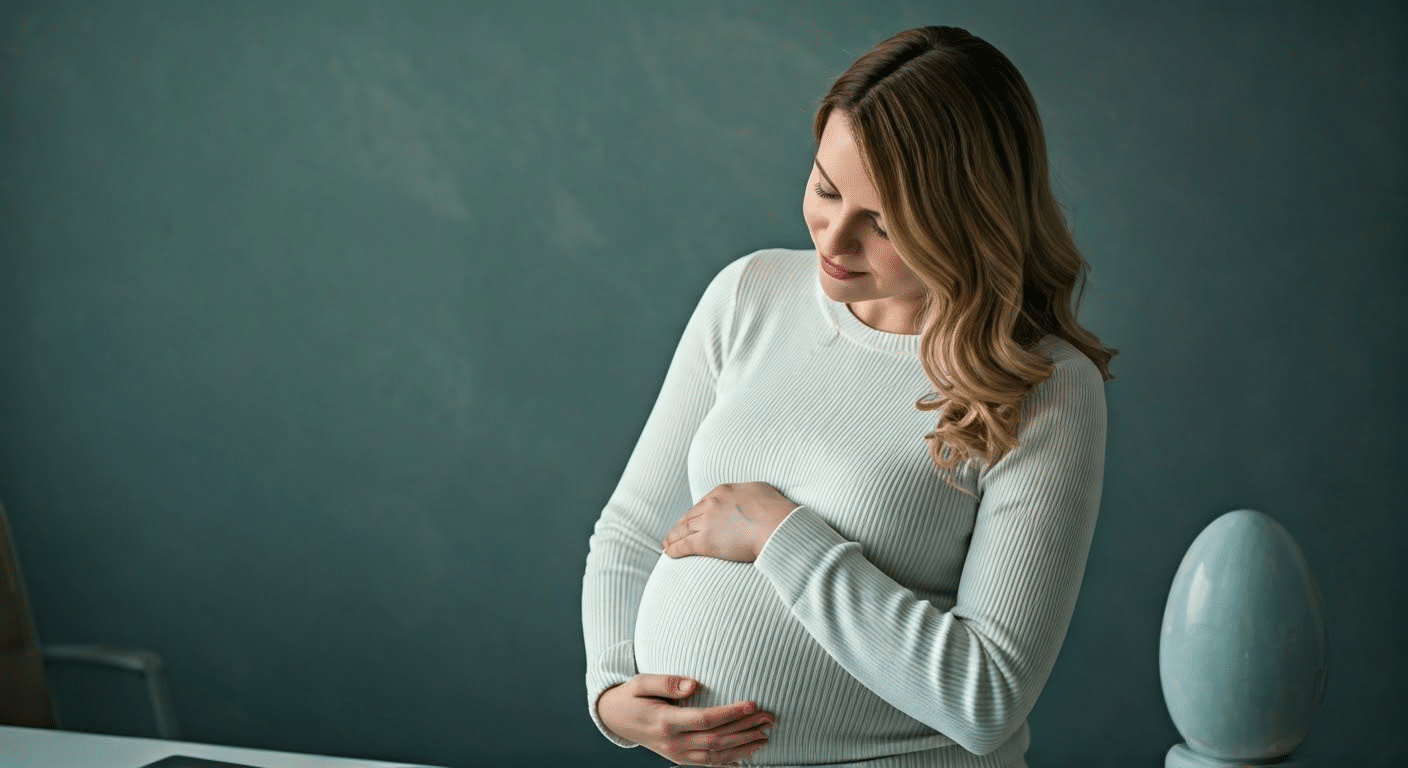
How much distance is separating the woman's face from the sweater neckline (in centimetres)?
8

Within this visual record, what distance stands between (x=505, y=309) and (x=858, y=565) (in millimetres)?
1397

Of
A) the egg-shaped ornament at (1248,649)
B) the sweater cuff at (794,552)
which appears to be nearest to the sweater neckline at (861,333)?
the sweater cuff at (794,552)

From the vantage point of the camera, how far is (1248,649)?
1.04 m

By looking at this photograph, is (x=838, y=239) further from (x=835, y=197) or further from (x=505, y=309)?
(x=505, y=309)

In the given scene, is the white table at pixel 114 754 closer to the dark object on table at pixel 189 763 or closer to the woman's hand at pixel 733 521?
the dark object on table at pixel 189 763

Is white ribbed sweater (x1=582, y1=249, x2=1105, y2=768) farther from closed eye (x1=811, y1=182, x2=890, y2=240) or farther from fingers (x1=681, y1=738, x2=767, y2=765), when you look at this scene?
closed eye (x1=811, y1=182, x2=890, y2=240)

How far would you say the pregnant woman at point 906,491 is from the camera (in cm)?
113

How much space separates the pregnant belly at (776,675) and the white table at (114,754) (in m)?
0.36

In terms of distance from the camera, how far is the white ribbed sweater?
1123 millimetres

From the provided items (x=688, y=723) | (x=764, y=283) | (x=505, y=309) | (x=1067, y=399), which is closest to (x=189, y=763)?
(x=688, y=723)

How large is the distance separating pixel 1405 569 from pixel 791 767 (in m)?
1.37

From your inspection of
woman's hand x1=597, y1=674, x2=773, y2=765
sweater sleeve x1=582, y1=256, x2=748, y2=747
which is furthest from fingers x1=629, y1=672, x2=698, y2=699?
sweater sleeve x1=582, y1=256, x2=748, y2=747

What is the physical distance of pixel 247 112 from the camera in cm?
248

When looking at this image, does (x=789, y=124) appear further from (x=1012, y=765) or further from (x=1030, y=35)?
(x=1012, y=765)
